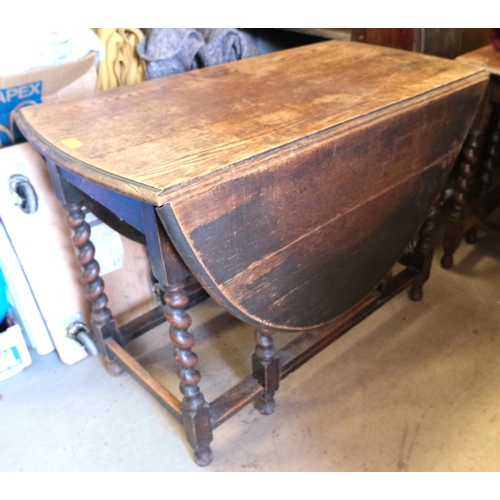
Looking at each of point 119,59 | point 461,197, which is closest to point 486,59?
point 461,197

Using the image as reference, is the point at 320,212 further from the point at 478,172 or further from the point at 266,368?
the point at 478,172

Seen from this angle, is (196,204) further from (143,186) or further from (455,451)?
(455,451)

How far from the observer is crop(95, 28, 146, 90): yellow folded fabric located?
1.45 meters

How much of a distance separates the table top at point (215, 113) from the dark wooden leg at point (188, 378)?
245 millimetres

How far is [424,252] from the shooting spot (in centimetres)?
156

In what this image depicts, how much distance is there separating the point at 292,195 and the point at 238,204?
0.12 meters

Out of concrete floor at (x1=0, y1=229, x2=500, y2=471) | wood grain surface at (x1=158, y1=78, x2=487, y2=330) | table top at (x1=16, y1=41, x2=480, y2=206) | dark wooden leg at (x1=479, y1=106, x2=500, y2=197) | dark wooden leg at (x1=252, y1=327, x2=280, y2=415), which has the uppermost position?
table top at (x1=16, y1=41, x2=480, y2=206)

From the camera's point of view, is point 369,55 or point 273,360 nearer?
point 273,360

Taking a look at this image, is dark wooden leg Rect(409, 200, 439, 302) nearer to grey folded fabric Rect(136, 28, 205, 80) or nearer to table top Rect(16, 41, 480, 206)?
table top Rect(16, 41, 480, 206)

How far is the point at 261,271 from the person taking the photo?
0.98 m

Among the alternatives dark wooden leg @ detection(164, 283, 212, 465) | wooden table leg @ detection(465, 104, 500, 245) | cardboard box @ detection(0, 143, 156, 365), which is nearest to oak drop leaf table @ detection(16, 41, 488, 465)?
dark wooden leg @ detection(164, 283, 212, 465)

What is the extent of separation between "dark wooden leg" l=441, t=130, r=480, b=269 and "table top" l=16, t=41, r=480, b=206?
0.35 m

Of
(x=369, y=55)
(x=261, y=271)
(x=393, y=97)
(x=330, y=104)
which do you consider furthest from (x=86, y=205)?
(x=369, y=55)
